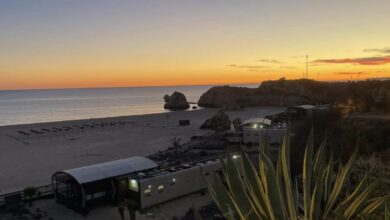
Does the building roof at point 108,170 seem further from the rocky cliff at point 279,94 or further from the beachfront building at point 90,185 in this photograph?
the rocky cliff at point 279,94

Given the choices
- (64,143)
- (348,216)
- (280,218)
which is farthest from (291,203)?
(64,143)

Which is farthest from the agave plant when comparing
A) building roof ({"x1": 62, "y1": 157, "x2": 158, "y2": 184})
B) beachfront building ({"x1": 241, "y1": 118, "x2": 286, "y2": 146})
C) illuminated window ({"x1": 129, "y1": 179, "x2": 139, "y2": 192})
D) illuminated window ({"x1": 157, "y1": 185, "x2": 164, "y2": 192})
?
beachfront building ({"x1": 241, "y1": 118, "x2": 286, "y2": 146})

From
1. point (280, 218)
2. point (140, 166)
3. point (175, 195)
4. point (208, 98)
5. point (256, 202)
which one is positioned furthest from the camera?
point (208, 98)

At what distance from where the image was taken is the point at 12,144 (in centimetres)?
4203

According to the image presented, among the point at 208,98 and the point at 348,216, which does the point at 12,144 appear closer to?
the point at 348,216

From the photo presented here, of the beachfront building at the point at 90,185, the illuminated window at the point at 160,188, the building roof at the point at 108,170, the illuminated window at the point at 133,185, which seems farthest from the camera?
the building roof at the point at 108,170

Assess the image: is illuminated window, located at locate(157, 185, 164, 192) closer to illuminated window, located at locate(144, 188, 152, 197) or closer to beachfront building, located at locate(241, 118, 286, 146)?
illuminated window, located at locate(144, 188, 152, 197)

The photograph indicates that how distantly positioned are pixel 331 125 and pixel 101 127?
37761 mm

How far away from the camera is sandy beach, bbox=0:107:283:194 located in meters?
27.8

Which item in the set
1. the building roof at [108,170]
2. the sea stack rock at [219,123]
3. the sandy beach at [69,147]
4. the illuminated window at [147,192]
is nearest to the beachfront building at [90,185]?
the building roof at [108,170]

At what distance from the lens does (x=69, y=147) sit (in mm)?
38812

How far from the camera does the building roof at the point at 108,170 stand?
1881 centimetres

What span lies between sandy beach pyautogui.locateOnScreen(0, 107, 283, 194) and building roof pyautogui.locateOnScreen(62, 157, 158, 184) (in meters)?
6.77

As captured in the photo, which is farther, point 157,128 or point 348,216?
point 157,128
